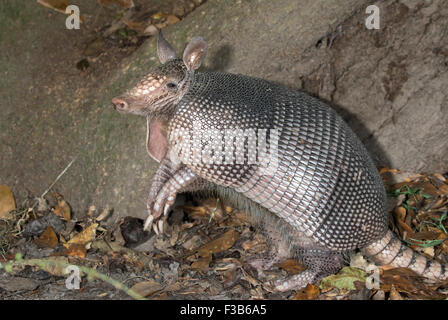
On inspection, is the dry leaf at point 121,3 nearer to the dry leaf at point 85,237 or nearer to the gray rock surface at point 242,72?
the gray rock surface at point 242,72

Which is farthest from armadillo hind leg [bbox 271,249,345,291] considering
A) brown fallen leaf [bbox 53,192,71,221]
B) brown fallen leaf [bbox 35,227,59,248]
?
brown fallen leaf [bbox 53,192,71,221]

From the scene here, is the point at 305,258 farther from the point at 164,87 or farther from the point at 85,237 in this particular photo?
the point at 85,237

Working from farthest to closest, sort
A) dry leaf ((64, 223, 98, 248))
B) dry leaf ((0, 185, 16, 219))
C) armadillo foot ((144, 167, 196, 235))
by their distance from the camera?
1. dry leaf ((0, 185, 16, 219))
2. dry leaf ((64, 223, 98, 248))
3. armadillo foot ((144, 167, 196, 235))

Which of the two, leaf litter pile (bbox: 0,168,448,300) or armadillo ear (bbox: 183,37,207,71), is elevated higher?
armadillo ear (bbox: 183,37,207,71)

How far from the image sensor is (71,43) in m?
→ 4.68

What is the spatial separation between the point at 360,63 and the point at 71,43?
2.79 meters

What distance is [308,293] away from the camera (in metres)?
3.37

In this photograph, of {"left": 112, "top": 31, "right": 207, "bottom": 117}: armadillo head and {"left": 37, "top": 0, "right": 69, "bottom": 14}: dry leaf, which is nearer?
{"left": 112, "top": 31, "right": 207, "bottom": 117}: armadillo head

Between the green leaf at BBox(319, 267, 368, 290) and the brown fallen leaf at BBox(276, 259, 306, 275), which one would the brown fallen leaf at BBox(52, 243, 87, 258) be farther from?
the green leaf at BBox(319, 267, 368, 290)

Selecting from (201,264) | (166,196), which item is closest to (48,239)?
(166,196)

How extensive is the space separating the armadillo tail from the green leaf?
0.21 m

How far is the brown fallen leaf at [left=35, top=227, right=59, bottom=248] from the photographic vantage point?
4031 mm

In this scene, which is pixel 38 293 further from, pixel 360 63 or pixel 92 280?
pixel 360 63

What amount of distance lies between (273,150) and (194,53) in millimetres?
855
